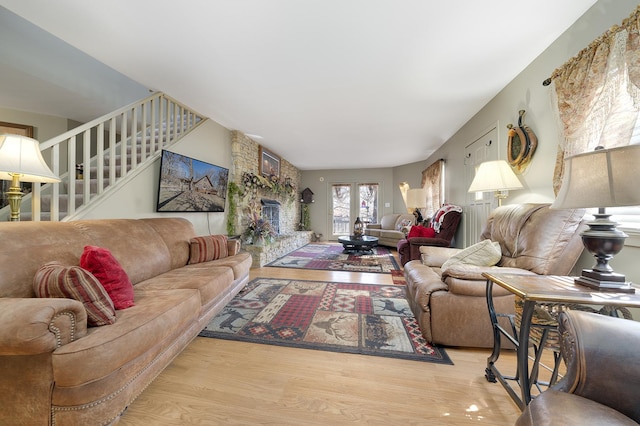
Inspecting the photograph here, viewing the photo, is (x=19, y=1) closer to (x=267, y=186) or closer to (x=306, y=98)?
(x=306, y=98)

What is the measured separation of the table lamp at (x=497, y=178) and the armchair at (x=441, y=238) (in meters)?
1.38

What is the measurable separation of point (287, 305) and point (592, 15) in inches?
134

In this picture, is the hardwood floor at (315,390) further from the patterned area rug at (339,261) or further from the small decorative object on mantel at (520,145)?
the patterned area rug at (339,261)

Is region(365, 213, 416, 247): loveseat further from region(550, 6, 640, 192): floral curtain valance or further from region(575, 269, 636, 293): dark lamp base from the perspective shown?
region(575, 269, 636, 293): dark lamp base

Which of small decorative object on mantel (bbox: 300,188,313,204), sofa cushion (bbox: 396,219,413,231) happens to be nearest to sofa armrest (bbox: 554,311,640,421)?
sofa cushion (bbox: 396,219,413,231)

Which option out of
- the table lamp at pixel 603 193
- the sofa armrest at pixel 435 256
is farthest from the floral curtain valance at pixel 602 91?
the sofa armrest at pixel 435 256

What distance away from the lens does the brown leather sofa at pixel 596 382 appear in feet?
2.03

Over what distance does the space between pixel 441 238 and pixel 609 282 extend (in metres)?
2.68

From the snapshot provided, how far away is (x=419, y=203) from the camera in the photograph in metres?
5.39

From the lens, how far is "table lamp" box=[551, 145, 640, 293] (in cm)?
95

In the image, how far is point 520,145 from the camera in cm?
235

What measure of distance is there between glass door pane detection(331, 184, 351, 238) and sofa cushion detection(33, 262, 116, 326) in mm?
6962

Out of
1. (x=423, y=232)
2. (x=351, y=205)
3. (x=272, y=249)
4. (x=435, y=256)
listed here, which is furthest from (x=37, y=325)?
(x=351, y=205)

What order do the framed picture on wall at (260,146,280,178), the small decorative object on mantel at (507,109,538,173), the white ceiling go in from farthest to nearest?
1. the framed picture on wall at (260,146,280,178)
2. the small decorative object on mantel at (507,109,538,173)
3. the white ceiling
